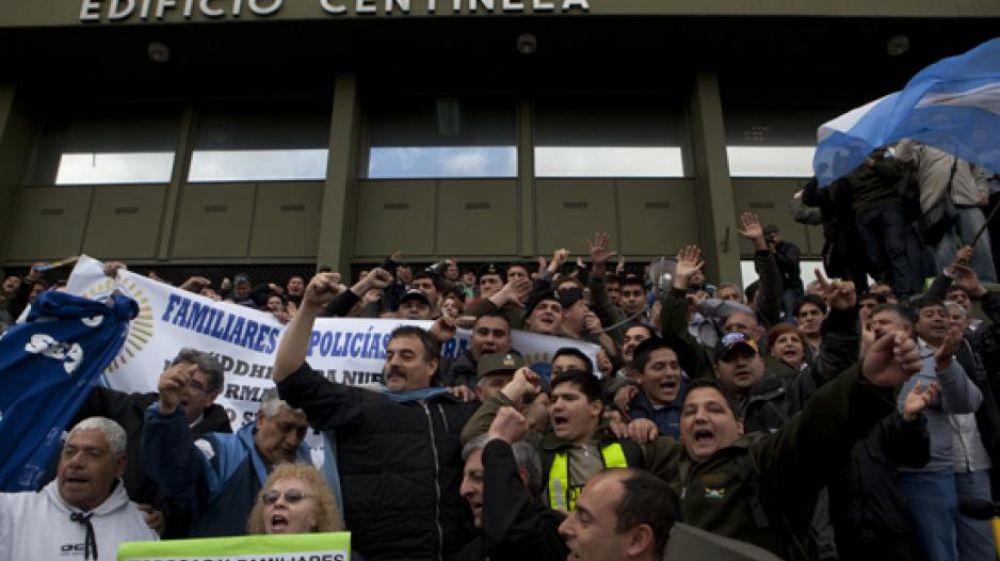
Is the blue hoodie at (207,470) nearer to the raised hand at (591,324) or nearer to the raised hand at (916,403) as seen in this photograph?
the raised hand at (916,403)

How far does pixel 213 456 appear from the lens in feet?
12.1

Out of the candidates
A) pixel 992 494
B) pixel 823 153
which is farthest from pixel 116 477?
pixel 992 494

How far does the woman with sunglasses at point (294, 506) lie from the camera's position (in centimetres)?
312

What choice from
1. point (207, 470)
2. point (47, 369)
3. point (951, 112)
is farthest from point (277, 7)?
point (951, 112)

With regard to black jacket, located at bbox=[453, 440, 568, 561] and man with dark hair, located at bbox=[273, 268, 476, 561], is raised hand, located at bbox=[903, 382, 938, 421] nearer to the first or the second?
black jacket, located at bbox=[453, 440, 568, 561]

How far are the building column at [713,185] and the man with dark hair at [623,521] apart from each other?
34.2 feet

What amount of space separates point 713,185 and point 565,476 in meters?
10.2

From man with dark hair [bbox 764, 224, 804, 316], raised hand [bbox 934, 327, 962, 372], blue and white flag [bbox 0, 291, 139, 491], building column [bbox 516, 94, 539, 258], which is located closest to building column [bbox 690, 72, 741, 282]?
building column [bbox 516, 94, 539, 258]

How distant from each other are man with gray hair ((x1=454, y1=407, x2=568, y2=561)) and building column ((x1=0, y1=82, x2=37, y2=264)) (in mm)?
13203

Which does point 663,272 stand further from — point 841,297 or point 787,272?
point 841,297

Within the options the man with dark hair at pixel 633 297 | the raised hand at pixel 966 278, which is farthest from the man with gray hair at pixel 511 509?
the man with dark hair at pixel 633 297

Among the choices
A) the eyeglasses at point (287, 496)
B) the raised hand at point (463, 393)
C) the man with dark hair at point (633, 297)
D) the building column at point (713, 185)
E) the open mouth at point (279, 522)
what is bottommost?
the open mouth at point (279, 522)

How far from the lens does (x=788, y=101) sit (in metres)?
14.4

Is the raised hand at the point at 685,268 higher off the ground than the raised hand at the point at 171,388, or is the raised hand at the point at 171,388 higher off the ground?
the raised hand at the point at 685,268
